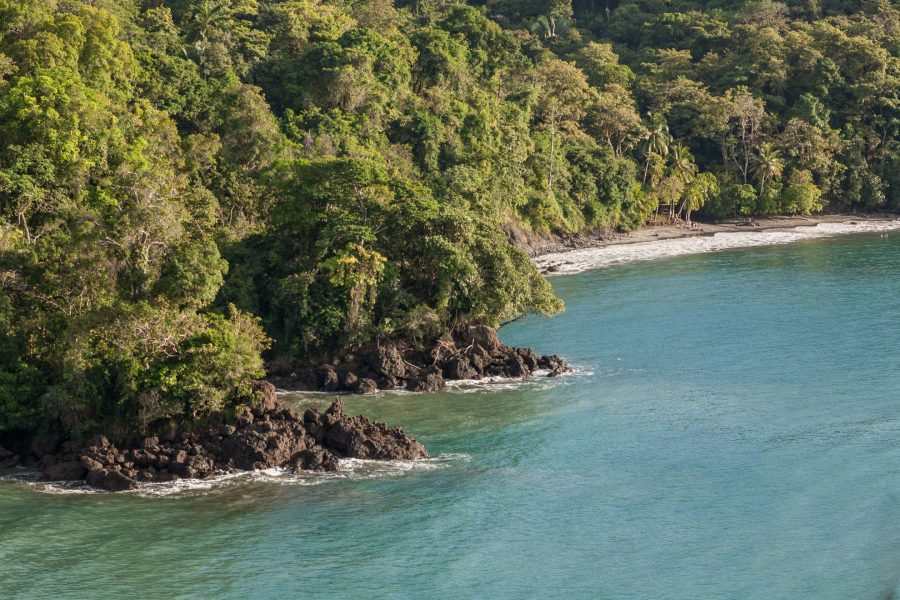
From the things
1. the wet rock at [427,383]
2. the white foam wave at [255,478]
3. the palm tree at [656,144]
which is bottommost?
the white foam wave at [255,478]

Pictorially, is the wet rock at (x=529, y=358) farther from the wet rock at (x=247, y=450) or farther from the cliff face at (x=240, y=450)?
the wet rock at (x=247, y=450)

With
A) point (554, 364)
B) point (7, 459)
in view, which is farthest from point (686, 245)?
point (7, 459)

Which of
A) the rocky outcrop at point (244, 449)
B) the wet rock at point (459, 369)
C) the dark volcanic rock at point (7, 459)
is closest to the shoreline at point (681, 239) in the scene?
the wet rock at point (459, 369)

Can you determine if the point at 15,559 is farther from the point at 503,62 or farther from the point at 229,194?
the point at 503,62

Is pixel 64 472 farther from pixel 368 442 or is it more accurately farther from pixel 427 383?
pixel 427 383

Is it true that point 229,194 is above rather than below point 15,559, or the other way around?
above

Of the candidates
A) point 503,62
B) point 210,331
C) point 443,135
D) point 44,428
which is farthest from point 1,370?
point 503,62

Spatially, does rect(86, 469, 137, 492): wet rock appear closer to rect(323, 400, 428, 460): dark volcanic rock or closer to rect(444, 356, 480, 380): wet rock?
rect(323, 400, 428, 460): dark volcanic rock
